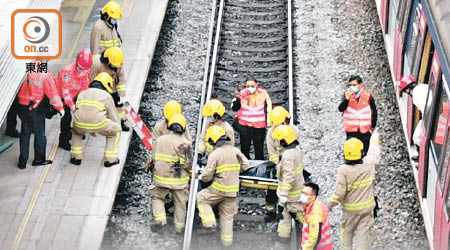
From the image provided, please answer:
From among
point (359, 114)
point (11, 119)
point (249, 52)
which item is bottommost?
point (11, 119)

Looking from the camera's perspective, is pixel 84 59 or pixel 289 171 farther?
pixel 84 59

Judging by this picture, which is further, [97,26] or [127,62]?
[127,62]

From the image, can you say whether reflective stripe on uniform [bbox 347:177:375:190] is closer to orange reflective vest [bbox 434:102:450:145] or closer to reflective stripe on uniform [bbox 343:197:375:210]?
reflective stripe on uniform [bbox 343:197:375:210]

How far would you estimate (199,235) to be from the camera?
1513 centimetres

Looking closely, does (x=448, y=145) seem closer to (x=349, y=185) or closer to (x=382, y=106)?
(x=349, y=185)

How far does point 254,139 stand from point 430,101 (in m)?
2.90

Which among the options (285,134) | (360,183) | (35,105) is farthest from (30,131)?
(360,183)

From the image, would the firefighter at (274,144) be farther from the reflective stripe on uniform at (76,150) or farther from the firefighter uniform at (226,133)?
the reflective stripe on uniform at (76,150)

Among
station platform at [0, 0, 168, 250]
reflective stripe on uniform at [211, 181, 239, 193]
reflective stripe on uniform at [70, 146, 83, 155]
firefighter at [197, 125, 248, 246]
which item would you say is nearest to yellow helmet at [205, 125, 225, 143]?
firefighter at [197, 125, 248, 246]

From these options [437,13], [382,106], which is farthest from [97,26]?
[437,13]

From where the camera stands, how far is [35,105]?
1585 centimetres

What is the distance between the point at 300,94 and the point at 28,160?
486 centimetres

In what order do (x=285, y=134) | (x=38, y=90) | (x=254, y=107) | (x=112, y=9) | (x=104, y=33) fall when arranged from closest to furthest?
1. (x=285, y=134)
2. (x=38, y=90)
3. (x=254, y=107)
4. (x=112, y=9)
5. (x=104, y=33)

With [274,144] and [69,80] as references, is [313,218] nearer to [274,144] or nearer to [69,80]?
[274,144]
